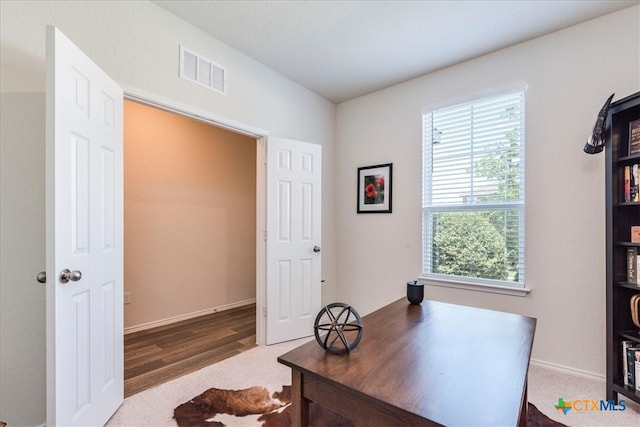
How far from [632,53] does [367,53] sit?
191 centimetres

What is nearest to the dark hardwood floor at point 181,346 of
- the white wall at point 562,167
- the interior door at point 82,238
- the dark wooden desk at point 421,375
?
the interior door at point 82,238

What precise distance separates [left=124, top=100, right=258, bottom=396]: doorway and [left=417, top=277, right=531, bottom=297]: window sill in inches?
81.1

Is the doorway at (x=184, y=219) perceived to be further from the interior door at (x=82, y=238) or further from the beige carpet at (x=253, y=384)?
the interior door at (x=82, y=238)

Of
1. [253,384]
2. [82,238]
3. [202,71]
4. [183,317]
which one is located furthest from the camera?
[183,317]

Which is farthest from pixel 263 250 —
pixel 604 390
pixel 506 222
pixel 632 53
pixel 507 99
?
pixel 632 53

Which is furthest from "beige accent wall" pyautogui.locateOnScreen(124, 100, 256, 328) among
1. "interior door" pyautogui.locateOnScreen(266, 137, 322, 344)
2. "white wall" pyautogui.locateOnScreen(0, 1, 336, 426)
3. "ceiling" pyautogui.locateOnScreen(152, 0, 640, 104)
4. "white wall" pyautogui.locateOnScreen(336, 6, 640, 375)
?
"white wall" pyautogui.locateOnScreen(336, 6, 640, 375)

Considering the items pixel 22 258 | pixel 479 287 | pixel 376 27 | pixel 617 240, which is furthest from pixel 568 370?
pixel 22 258

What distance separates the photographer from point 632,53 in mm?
2119

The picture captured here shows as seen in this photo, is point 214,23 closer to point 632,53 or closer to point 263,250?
point 263,250

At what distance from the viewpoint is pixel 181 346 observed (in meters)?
2.88

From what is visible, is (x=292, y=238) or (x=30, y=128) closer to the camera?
(x=30, y=128)

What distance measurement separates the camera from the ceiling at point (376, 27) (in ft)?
7.07

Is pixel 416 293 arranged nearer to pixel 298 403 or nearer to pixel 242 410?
pixel 298 403

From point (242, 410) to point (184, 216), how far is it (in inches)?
100
